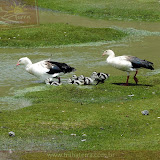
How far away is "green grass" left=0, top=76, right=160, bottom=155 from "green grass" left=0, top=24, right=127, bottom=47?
897 cm

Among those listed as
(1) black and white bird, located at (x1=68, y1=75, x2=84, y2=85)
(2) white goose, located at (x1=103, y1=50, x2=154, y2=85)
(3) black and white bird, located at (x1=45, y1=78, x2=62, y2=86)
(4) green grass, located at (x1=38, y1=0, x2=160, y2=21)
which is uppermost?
(2) white goose, located at (x1=103, y1=50, x2=154, y2=85)

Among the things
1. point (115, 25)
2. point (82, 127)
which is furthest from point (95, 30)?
point (82, 127)

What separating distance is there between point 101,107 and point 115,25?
1691 centimetres

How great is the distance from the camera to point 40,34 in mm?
24984

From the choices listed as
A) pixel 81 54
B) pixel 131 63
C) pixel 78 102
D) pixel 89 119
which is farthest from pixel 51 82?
pixel 81 54

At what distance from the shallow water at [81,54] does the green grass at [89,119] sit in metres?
1.20

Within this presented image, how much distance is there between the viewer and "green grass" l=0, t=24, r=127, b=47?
2363 centimetres

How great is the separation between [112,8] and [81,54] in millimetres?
12986

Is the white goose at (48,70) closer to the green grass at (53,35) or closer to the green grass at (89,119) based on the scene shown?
the green grass at (89,119)

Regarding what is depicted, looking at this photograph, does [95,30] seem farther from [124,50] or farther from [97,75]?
[97,75]

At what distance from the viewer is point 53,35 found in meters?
24.9

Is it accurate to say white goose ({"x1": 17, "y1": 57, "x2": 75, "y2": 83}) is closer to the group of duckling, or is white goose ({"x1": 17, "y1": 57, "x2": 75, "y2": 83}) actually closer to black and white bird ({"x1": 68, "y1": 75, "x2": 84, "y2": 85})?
the group of duckling

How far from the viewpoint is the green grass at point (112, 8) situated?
104ft

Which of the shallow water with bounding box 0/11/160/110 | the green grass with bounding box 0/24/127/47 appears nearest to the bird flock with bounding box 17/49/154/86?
the shallow water with bounding box 0/11/160/110
